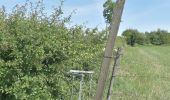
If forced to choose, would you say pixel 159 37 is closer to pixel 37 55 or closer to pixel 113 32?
pixel 37 55

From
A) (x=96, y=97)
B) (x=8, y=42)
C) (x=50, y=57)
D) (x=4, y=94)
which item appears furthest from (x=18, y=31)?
(x=96, y=97)

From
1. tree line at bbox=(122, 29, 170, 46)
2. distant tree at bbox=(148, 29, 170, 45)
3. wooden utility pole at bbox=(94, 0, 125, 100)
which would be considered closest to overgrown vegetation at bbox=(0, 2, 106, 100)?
wooden utility pole at bbox=(94, 0, 125, 100)

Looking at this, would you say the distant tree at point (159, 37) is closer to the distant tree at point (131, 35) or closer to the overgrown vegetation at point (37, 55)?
the distant tree at point (131, 35)

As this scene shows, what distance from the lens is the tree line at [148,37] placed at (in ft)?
289

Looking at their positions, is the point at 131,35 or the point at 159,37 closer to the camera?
the point at 131,35

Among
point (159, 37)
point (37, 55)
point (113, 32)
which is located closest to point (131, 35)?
point (159, 37)

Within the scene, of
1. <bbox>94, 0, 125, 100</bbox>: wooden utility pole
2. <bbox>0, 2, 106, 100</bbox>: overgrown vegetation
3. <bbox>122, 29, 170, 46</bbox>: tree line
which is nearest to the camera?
<bbox>94, 0, 125, 100</bbox>: wooden utility pole

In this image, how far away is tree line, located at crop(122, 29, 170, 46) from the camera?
88125 millimetres

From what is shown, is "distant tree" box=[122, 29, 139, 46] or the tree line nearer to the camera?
"distant tree" box=[122, 29, 139, 46]

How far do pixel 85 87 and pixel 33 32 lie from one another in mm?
1833

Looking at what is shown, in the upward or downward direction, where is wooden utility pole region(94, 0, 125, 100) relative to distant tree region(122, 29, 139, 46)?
downward

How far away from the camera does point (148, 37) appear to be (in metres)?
97.5

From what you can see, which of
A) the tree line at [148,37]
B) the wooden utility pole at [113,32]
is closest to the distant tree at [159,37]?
the tree line at [148,37]

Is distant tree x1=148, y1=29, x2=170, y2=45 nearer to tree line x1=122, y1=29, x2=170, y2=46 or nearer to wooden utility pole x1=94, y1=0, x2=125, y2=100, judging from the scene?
tree line x1=122, y1=29, x2=170, y2=46
